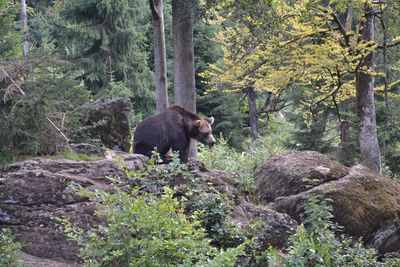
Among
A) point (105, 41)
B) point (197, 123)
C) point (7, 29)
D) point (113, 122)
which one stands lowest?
point (197, 123)

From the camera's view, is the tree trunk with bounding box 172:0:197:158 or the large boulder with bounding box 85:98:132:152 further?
the tree trunk with bounding box 172:0:197:158

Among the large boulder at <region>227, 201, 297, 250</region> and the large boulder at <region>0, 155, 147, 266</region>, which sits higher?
the large boulder at <region>0, 155, 147, 266</region>

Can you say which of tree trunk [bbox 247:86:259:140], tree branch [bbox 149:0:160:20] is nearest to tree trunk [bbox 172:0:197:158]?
tree branch [bbox 149:0:160:20]

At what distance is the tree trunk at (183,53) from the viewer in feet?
39.3

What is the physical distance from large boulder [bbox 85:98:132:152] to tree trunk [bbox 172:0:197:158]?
1.50m

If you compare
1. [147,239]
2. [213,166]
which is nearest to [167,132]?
[213,166]

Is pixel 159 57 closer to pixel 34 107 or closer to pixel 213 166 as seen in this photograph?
pixel 213 166

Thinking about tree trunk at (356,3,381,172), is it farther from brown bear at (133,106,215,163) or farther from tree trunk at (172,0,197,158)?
brown bear at (133,106,215,163)

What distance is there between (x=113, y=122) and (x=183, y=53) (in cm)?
221

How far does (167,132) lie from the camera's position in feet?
38.3

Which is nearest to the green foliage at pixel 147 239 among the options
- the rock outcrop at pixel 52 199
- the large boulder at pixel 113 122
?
the rock outcrop at pixel 52 199

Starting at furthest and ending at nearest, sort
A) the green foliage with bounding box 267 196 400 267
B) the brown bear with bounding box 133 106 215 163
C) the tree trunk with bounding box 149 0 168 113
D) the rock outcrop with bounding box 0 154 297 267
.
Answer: the tree trunk with bounding box 149 0 168 113
the brown bear with bounding box 133 106 215 163
the rock outcrop with bounding box 0 154 297 267
the green foliage with bounding box 267 196 400 267

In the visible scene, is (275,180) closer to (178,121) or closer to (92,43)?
(178,121)

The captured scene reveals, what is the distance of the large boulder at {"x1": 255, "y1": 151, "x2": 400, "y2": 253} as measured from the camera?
995 cm
